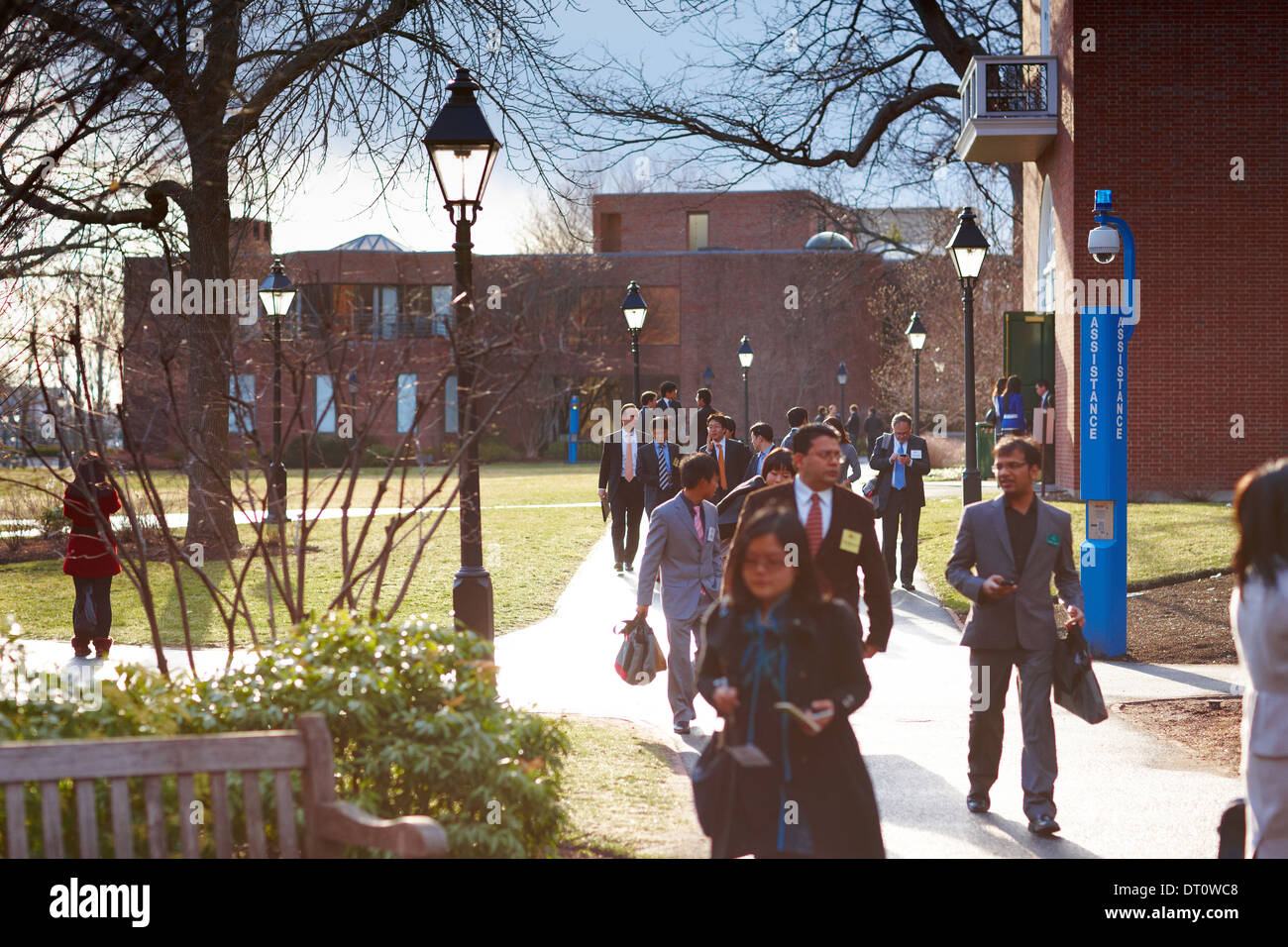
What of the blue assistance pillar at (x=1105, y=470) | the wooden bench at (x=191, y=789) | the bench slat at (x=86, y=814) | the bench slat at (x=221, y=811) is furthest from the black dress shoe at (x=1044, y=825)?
the blue assistance pillar at (x=1105, y=470)

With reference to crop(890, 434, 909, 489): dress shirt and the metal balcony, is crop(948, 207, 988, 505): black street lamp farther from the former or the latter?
the metal balcony

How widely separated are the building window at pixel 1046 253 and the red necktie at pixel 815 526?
21052mm

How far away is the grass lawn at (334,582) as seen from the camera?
13820 mm

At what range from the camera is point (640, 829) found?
6230mm

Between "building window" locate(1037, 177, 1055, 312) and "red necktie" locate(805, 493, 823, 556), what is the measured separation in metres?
21.1

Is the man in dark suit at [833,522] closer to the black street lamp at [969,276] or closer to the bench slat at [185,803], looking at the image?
the bench slat at [185,803]

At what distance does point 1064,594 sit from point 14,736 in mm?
4900

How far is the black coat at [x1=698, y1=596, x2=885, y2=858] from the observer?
169 inches

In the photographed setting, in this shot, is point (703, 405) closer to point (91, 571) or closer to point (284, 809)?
point (91, 571)

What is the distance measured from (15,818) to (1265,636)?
345 cm

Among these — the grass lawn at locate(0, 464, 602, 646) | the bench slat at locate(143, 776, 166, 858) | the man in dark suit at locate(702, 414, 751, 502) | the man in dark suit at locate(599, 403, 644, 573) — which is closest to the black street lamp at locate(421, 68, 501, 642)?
the bench slat at locate(143, 776, 166, 858)

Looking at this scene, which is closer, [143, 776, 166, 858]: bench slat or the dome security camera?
[143, 776, 166, 858]: bench slat
